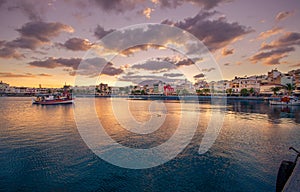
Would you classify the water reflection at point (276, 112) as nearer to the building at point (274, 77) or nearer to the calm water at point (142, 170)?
the calm water at point (142, 170)

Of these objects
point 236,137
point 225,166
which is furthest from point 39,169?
point 236,137

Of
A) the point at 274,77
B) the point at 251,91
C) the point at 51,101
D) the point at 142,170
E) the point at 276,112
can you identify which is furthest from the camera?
the point at 274,77

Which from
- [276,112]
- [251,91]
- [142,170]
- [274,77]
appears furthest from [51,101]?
[274,77]

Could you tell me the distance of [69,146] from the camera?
44.9 ft

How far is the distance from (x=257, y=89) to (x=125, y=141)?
134201 millimetres

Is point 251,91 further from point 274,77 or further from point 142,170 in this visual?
point 142,170

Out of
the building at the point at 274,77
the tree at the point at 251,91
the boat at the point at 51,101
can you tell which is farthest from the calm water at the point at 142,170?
the building at the point at 274,77

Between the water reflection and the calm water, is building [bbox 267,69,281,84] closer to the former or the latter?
the water reflection

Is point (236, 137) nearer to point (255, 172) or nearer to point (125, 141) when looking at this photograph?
point (255, 172)

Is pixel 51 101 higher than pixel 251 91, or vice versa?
pixel 251 91

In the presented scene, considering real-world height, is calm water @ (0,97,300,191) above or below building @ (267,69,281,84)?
below

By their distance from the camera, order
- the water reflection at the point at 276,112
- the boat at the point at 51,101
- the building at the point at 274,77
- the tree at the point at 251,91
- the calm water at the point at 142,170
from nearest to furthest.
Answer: the calm water at the point at 142,170 < the water reflection at the point at 276,112 < the boat at the point at 51,101 < the tree at the point at 251,91 < the building at the point at 274,77

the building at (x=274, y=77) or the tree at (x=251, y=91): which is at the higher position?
the building at (x=274, y=77)

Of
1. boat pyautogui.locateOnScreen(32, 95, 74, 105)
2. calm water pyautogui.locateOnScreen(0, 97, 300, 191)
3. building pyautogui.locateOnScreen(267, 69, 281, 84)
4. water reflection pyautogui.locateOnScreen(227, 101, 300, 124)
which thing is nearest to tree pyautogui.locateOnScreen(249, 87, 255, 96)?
building pyautogui.locateOnScreen(267, 69, 281, 84)
